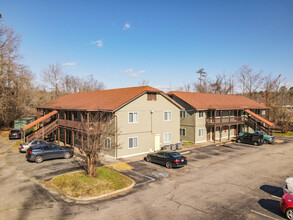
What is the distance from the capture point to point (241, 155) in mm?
24609

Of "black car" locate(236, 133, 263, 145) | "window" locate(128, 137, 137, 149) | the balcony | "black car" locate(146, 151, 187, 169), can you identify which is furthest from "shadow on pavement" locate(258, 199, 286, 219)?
the balcony

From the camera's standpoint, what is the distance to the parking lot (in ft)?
35.5

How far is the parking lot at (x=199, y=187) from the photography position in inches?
426

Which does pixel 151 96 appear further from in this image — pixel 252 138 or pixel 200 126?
pixel 252 138

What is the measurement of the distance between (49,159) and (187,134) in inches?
832

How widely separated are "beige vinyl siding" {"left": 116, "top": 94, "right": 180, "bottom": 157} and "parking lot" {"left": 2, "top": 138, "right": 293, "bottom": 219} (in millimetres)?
3005

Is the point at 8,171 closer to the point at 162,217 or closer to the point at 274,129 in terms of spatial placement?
the point at 162,217

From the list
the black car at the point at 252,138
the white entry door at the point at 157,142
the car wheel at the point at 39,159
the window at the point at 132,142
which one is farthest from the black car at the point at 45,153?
the black car at the point at 252,138

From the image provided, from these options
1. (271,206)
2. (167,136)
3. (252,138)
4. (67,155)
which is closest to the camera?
(271,206)

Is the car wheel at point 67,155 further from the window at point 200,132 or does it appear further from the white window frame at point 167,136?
the window at point 200,132

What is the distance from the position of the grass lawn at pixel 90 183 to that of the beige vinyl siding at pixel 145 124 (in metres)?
6.64

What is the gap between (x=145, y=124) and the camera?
25109mm

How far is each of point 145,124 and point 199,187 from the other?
12013mm

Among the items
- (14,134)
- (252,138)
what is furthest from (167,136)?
(14,134)
